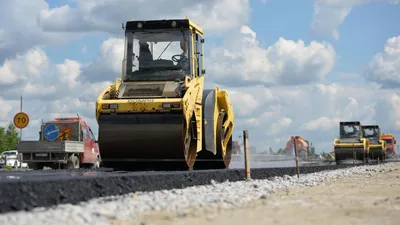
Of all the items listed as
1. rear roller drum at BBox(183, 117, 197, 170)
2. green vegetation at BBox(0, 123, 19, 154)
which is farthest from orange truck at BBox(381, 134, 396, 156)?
rear roller drum at BBox(183, 117, 197, 170)

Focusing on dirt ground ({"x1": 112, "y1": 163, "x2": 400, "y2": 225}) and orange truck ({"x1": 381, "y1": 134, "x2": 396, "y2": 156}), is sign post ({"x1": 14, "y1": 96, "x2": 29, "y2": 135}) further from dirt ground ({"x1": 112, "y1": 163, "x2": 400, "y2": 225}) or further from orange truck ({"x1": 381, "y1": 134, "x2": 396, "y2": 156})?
orange truck ({"x1": 381, "y1": 134, "x2": 396, "y2": 156})

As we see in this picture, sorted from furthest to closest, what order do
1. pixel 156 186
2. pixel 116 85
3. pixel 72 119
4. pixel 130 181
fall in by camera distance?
pixel 72 119 → pixel 116 85 → pixel 156 186 → pixel 130 181

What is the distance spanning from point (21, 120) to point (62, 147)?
13.2ft

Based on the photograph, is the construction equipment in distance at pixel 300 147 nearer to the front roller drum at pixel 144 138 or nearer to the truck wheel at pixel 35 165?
the truck wheel at pixel 35 165

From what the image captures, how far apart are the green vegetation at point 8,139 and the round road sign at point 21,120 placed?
130ft

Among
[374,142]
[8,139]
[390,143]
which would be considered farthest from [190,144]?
[8,139]

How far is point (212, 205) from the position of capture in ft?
28.1

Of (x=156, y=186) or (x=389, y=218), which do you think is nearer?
(x=389, y=218)

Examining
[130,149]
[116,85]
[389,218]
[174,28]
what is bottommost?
[389,218]

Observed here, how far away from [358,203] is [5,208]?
496 cm

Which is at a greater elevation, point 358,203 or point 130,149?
point 130,149

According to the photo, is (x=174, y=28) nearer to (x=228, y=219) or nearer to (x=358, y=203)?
(x=358, y=203)

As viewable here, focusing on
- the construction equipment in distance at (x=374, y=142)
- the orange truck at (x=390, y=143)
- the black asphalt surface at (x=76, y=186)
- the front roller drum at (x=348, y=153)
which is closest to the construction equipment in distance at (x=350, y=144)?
the front roller drum at (x=348, y=153)

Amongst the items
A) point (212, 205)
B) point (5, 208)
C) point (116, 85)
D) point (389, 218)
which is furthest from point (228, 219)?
point (116, 85)
